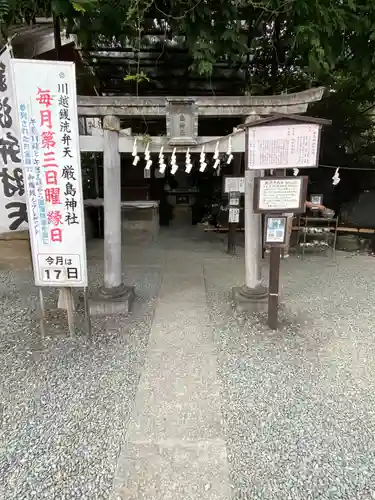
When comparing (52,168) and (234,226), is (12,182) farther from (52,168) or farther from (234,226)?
(234,226)

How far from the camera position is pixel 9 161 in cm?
426

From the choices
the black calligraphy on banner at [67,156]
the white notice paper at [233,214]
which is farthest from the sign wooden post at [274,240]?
the white notice paper at [233,214]

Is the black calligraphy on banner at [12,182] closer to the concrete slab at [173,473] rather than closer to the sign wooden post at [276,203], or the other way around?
the sign wooden post at [276,203]

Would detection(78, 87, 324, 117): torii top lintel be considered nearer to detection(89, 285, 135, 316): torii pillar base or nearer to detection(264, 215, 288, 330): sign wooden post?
detection(264, 215, 288, 330): sign wooden post

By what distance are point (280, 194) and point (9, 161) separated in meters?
3.27

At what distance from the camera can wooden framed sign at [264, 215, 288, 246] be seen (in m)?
4.11

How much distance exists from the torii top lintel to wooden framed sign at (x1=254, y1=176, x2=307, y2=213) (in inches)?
35.8

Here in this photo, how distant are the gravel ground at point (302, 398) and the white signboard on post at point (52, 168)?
196 centimetres

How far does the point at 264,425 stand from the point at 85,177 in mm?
8500

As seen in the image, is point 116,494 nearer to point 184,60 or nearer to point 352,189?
point 184,60

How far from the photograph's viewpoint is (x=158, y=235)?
979 centimetres

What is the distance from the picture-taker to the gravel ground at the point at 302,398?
89.1 inches

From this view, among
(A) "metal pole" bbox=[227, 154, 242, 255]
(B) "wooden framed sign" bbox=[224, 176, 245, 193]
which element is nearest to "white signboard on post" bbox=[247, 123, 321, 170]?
(B) "wooden framed sign" bbox=[224, 176, 245, 193]

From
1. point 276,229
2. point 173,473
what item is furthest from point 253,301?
point 173,473
